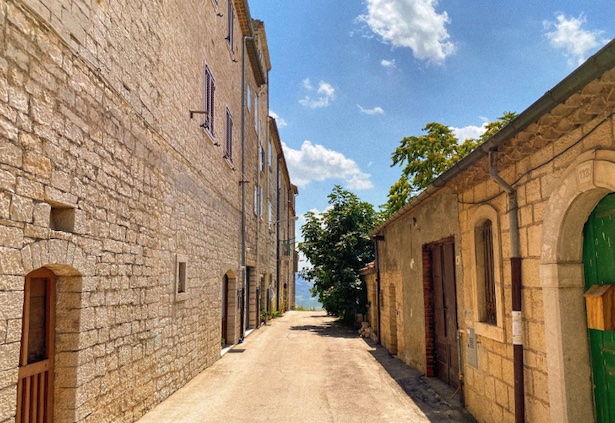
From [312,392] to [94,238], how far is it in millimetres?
4564

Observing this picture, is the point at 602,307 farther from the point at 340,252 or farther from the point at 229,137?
the point at 340,252

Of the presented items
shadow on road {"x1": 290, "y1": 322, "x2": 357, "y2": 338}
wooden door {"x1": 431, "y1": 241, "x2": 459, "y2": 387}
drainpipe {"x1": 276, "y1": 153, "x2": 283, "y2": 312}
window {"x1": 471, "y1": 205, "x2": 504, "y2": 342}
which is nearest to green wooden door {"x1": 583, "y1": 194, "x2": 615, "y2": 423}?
window {"x1": 471, "y1": 205, "x2": 504, "y2": 342}

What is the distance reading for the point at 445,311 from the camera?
7.99m

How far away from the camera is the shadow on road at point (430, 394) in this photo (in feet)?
20.0

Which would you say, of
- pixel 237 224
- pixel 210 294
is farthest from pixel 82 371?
pixel 237 224

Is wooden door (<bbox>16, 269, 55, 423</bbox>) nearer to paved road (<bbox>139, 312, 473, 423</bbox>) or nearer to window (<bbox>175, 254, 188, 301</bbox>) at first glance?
paved road (<bbox>139, 312, 473, 423</bbox>)

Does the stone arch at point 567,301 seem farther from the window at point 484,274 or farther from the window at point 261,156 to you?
the window at point 261,156

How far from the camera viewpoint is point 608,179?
10.5ft

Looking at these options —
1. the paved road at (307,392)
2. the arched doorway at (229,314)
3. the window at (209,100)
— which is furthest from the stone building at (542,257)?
the arched doorway at (229,314)

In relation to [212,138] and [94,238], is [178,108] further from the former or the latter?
[94,238]

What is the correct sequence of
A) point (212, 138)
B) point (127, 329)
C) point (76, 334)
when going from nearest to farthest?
point (76, 334)
point (127, 329)
point (212, 138)

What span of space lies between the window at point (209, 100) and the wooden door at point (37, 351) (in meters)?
5.77

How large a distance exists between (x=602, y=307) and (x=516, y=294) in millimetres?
1194

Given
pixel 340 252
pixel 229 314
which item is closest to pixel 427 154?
pixel 340 252
